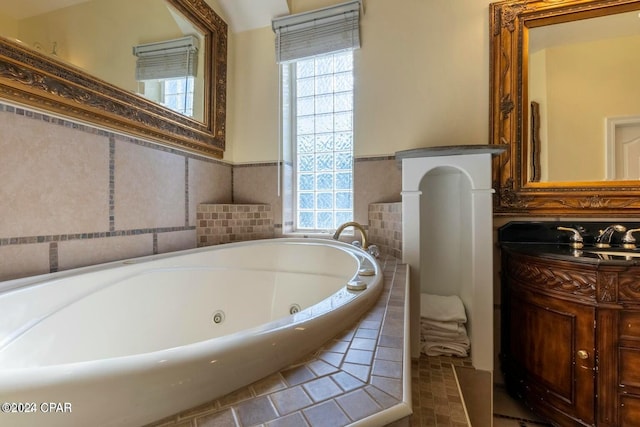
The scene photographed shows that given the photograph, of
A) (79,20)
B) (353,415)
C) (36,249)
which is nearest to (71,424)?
(353,415)

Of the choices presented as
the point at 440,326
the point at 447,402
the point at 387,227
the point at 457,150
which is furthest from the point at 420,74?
the point at 447,402

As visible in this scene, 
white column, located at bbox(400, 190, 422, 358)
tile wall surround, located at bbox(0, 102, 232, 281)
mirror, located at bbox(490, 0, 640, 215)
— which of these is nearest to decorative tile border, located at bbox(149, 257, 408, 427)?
white column, located at bbox(400, 190, 422, 358)

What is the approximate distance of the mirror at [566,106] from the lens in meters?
1.40

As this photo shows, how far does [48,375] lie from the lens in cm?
33

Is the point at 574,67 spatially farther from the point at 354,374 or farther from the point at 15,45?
the point at 15,45

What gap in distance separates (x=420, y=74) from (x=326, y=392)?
1855 mm

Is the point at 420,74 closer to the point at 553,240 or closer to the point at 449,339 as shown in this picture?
the point at 553,240

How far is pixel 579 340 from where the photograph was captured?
1.06 meters

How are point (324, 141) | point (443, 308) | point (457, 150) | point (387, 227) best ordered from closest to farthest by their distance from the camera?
point (457, 150)
point (443, 308)
point (387, 227)
point (324, 141)

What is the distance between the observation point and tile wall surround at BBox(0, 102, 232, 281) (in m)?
0.93

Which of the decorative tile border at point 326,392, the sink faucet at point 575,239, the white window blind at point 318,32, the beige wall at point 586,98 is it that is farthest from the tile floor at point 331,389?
the white window blind at point 318,32

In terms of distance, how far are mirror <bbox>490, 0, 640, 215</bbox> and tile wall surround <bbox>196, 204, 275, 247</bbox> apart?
149 cm

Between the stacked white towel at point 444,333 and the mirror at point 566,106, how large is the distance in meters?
0.68

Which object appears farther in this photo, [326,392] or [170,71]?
A: [170,71]
